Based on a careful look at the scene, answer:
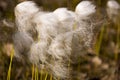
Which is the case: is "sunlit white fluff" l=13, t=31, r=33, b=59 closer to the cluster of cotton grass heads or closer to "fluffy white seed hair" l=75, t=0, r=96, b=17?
the cluster of cotton grass heads

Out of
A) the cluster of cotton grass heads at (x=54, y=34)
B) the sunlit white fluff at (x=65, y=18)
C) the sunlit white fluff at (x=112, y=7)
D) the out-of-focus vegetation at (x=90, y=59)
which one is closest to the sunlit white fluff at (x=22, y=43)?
the cluster of cotton grass heads at (x=54, y=34)

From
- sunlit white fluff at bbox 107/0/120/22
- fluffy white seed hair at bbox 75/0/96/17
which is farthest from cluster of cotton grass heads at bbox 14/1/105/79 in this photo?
sunlit white fluff at bbox 107/0/120/22

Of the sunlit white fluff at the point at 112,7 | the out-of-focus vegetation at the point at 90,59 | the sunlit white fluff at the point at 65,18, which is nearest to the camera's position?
the sunlit white fluff at the point at 65,18

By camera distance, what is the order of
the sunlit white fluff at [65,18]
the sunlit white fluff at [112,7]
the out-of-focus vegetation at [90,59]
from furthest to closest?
the sunlit white fluff at [112,7] → the out-of-focus vegetation at [90,59] → the sunlit white fluff at [65,18]

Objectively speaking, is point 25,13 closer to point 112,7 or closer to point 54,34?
point 54,34

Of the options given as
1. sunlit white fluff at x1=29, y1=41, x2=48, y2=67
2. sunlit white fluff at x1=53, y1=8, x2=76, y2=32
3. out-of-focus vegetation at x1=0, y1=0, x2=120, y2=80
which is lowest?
out-of-focus vegetation at x1=0, y1=0, x2=120, y2=80

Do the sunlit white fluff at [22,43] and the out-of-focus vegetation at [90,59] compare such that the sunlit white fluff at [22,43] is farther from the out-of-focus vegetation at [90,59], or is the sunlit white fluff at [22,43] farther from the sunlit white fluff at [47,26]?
the out-of-focus vegetation at [90,59]

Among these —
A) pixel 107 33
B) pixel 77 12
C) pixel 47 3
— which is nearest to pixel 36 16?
pixel 77 12

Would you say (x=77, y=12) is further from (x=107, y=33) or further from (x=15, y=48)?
(x=107, y=33)
